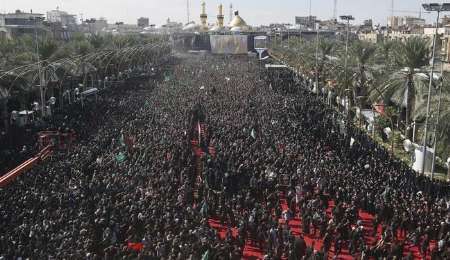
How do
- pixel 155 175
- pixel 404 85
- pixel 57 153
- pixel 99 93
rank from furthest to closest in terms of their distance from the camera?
1. pixel 99 93
2. pixel 404 85
3. pixel 57 153
4. pixel 155 175

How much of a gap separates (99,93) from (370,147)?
28251 mm

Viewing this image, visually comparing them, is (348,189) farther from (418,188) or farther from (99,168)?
(99,168)

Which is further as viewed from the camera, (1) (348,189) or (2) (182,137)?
(2) (182,137)

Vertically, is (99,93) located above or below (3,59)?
below

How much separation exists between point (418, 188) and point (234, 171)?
7094 mm

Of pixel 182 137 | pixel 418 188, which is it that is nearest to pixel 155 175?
pixel 182 137

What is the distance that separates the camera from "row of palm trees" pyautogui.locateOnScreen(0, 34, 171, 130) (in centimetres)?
3235

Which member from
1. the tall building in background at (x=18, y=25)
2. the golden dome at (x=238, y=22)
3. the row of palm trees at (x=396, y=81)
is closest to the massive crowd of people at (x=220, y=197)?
the row of palm trees at (x=396, y=81)

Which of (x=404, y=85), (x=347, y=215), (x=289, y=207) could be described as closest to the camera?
(x=347, y=215)

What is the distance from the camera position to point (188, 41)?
120375 mm

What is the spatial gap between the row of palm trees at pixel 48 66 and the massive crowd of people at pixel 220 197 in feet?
18.8

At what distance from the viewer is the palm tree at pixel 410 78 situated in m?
26.7

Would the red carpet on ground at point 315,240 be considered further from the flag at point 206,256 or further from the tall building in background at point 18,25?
the tall building in background at point 18,25

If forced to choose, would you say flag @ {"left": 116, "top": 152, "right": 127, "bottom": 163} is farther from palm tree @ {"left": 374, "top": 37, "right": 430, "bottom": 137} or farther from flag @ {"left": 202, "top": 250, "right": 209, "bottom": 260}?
palm tree @ {"left": 374, "top": 37, "right": 430, "bottom": 137}
